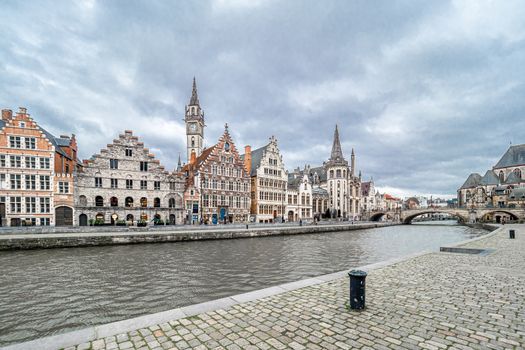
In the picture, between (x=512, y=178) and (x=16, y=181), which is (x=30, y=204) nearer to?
(x=16, y=181)

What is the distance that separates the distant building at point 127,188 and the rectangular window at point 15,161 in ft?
20.8

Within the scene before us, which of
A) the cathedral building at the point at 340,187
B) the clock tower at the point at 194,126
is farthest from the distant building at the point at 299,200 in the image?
the clock tower at the point at 194,126

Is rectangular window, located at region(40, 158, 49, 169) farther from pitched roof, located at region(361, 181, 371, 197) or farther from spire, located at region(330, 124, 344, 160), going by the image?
pitched roof, located at region(361, 181, 371, 197)

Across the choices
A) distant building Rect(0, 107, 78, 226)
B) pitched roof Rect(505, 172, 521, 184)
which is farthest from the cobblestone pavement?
pitched roof Rect(505, 172, 521, 184)

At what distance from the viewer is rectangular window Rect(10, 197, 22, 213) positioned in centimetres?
3114

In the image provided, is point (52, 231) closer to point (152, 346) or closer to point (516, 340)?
point (152, 346)

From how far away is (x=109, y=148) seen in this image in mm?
36750

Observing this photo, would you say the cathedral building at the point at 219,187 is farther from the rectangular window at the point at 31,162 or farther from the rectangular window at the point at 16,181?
the rectangular window at the point at 16,181

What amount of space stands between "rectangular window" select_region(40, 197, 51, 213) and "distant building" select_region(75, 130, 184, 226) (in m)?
2.98

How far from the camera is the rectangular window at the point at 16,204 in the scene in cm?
3114

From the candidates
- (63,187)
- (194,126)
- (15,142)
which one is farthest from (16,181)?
(194,126)

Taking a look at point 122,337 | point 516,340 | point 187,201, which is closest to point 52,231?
point 187,201

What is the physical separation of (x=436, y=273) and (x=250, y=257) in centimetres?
1090

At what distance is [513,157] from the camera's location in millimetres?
86438
